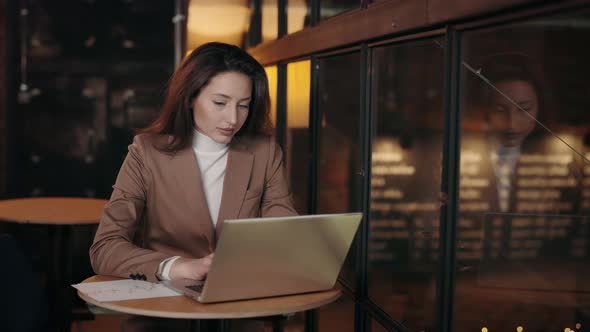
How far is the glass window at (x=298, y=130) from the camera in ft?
12.2

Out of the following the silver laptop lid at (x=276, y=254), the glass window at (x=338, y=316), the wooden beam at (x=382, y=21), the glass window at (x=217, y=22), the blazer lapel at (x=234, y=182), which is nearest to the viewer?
the silver laptop lid at (x=276, y=254)

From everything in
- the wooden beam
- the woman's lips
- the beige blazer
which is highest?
the wooden beam

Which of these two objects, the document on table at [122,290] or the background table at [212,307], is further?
the document on table at [122,290]

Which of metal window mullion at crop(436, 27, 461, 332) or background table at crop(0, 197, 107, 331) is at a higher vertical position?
metal window mullion at crop(436, 27, 461, 332)

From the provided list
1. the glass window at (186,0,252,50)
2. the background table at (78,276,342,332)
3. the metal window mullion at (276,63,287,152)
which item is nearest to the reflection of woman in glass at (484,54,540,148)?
the background table at (78,276,342,332)

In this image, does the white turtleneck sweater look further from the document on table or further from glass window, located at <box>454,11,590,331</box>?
glass window, located at <box>454,11,590,331</box>

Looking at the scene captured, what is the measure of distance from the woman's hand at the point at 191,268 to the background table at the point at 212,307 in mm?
96

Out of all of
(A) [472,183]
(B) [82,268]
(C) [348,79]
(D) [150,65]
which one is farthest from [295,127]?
(D) [150,65]

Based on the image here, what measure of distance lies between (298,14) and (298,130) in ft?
1.91

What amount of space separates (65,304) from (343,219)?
305 cm

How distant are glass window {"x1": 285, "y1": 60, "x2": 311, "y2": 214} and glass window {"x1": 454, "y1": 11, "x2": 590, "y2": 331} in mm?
1319

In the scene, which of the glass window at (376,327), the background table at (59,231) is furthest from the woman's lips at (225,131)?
the background table at (59,231)

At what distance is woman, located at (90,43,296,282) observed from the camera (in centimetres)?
247

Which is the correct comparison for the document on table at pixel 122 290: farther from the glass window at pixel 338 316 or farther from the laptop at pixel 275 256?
the glass window at pixel 338 316
